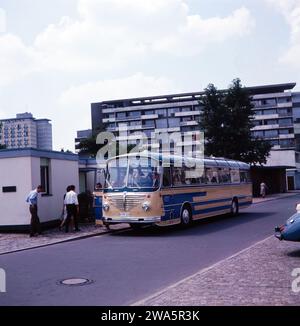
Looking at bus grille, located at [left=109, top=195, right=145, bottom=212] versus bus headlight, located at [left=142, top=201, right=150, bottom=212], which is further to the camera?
bus grille, located at [left=109, top=195, right=145, bottom=212]

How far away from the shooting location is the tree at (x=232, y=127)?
47125 mm

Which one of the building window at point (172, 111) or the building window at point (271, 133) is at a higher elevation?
the building window at point (172, 111)

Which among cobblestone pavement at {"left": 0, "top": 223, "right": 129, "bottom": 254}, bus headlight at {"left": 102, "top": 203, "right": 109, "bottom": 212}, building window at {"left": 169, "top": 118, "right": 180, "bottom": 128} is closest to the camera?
cobblestone pavement at {"left": 0, "top": 223, "right": 129, "bottom": 254}

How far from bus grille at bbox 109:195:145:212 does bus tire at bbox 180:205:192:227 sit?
2462 mm

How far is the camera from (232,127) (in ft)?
156

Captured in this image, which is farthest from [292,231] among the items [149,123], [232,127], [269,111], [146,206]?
[149,123]

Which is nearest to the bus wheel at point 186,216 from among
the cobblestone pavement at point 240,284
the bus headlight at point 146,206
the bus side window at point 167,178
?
the bus side window at point 167,178

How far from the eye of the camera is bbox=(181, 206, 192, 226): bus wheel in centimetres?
1788

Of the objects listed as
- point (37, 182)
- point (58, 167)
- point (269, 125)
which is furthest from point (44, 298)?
point (269, 125)

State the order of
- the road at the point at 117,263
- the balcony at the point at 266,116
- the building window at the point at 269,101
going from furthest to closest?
the building window at the point at 269,101
the balcony at the point at 266,116
the road at the point at 117,263

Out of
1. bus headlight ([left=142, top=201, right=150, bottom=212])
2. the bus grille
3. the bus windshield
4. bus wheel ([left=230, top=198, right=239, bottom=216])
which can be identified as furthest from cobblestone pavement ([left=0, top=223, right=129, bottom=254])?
bus wheel ([left=230, top=198, right=239, bottom=216])

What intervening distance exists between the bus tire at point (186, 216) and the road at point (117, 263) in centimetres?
63

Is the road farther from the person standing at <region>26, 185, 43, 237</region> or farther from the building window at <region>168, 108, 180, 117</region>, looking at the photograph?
the building window at <region>168, 108, 180, 117</region>

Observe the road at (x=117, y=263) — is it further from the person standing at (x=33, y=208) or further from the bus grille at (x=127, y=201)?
the person standing at (x=33, y=208)
